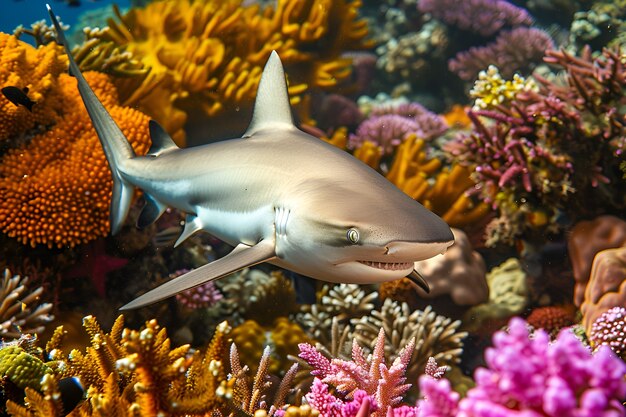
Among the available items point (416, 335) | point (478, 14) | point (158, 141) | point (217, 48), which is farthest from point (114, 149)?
point (478, 14)

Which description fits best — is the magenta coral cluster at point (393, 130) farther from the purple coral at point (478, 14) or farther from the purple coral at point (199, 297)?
the purple coral at point (478, 14)

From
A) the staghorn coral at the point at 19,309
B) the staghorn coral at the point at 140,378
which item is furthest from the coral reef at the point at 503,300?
the staghorn coral at the point at 19,309

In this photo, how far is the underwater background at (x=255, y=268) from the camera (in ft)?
8.27

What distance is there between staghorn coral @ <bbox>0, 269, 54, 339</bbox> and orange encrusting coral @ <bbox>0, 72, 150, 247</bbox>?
386mm

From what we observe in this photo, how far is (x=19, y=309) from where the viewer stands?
12.4ft

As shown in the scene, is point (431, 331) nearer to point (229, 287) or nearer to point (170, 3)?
point (229, 287)

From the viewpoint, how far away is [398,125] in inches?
327

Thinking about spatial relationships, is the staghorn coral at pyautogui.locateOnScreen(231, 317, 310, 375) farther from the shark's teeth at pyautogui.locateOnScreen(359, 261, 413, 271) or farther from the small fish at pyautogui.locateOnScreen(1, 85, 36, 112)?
the small fish at pyautogui.locateOnScreen(1, 85, 36, 112)

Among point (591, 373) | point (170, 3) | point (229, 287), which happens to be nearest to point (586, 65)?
point (229, 287)

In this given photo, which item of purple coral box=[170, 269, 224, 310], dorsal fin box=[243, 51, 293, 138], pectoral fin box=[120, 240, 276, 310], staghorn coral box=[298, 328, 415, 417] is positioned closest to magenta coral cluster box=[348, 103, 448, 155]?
purple coral box=[170, 269, 224, 310]

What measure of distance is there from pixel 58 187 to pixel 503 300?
4615 mm

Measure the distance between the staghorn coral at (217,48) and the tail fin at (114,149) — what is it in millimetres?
2313

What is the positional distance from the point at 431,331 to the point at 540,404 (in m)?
3.36

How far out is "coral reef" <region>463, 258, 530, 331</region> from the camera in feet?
16.3
